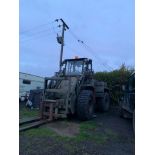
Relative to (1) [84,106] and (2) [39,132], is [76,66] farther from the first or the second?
(2) [39,132]

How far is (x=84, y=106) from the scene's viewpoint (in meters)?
7.35

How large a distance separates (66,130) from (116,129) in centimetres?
126

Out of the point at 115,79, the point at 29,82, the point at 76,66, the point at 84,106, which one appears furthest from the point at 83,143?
the point at 29,82

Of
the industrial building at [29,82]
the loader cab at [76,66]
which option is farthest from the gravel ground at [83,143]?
the industrial building at [29,82]

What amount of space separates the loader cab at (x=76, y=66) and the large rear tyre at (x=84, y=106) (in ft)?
2.92

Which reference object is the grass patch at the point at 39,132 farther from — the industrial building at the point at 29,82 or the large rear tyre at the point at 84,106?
the industrial building at the point at 29,82

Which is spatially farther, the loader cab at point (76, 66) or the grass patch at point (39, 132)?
the loader cab at point (76, 66)

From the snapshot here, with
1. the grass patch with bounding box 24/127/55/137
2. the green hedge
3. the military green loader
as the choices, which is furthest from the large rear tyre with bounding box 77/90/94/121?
the green hedge

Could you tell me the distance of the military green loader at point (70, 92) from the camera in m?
7.24

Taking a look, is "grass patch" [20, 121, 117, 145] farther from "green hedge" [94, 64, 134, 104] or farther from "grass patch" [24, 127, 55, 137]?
"green hedge" [94, 64, 134, 104]
